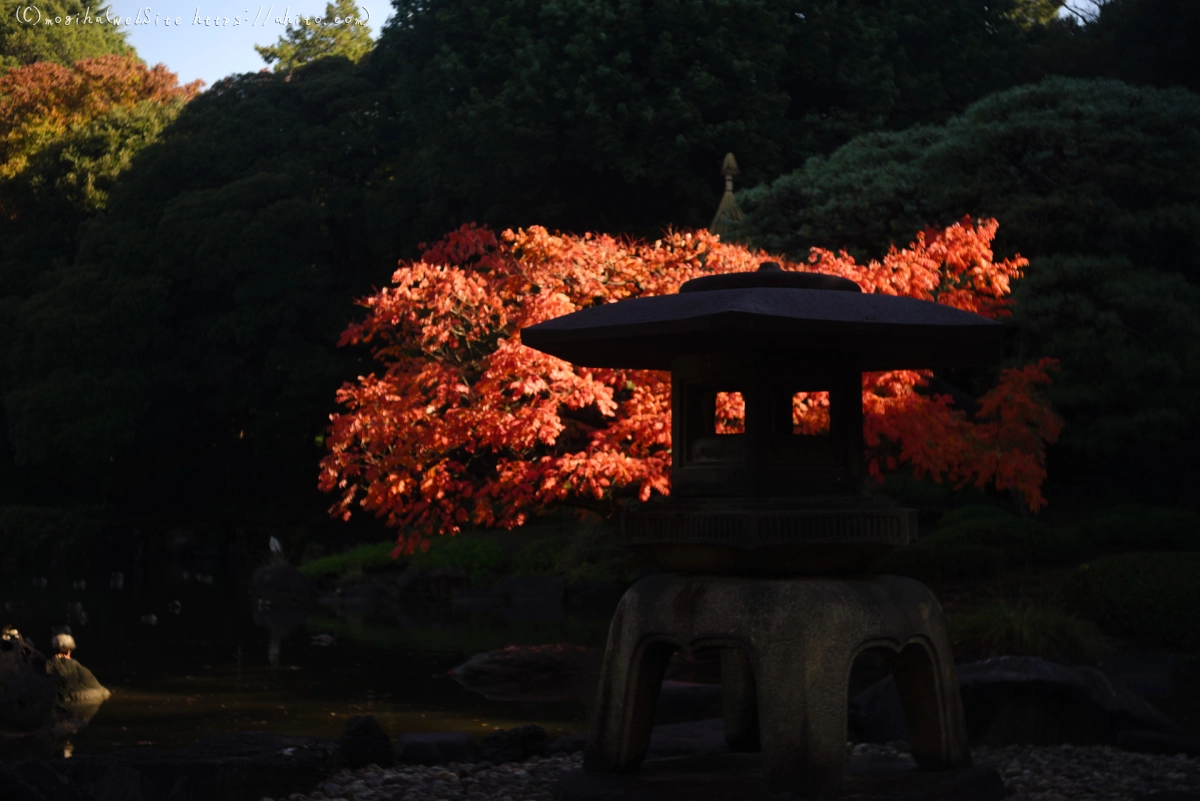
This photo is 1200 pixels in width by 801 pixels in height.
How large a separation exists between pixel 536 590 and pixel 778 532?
51.7 ft

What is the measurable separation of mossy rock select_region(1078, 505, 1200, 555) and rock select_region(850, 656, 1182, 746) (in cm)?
789

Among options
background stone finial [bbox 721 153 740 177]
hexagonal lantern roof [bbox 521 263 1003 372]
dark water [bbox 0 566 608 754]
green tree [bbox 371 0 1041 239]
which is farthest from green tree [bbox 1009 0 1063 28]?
hexagonal lantern roof [bbox 521 263 1003 372]

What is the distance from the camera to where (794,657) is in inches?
253

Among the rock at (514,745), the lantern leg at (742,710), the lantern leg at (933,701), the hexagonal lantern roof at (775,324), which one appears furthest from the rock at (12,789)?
the lantern leg at (933,701)

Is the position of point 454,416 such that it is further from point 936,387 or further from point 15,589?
point 15,589

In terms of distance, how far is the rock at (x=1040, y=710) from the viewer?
8.99m

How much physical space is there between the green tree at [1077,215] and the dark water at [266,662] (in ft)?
20.9

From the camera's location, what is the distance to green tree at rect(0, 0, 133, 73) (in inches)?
1577

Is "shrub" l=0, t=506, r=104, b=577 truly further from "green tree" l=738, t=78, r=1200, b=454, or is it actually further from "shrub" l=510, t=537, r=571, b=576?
"green tree" l=738, t=78, r=1200, b=454

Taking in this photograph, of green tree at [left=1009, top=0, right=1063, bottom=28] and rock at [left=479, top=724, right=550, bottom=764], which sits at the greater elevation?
green tree at [left=1009, top=0, right=1063, bottom=28]

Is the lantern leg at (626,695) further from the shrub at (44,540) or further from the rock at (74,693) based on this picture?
the shrub at (44,540)

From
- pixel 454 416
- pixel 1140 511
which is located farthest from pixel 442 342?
pixel 1140 511

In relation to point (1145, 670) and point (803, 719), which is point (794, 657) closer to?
point (803, 719)

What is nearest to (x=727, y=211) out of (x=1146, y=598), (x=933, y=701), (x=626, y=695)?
(x=1146, y=598)
